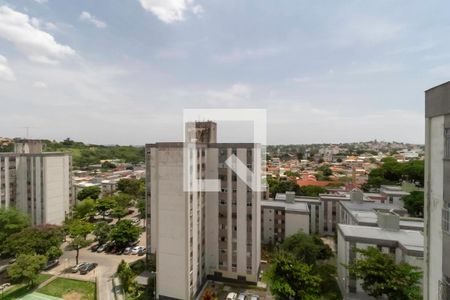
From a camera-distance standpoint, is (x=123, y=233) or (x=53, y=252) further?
(x=123, y=233)

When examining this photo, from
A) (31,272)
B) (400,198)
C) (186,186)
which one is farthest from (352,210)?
(31,272)

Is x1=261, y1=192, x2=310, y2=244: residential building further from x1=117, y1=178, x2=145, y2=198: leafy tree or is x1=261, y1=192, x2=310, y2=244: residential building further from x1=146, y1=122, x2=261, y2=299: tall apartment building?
x1=117, y1=178, x2=145, y2=198: leafy tree

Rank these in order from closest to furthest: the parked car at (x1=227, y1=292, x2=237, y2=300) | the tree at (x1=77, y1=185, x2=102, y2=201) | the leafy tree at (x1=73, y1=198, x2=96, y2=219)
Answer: the parked car at (x1=227, y1=292, x2=237, y2=300) → the leafy tree at (x1=73, y1=198, x2=96, y2=219) → the tree at (x1=77, y1=185, x2=102, y2=201)

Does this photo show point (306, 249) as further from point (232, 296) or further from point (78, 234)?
point (78, 234)

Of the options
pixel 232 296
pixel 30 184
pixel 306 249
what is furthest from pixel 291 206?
pixel 30 184

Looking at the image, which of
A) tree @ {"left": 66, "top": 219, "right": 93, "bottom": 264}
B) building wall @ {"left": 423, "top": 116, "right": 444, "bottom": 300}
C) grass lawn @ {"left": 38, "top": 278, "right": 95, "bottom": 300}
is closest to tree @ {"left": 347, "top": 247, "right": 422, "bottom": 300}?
building wall @ {"left": 423, "top": 116, "right": 444, "bottom": 300}

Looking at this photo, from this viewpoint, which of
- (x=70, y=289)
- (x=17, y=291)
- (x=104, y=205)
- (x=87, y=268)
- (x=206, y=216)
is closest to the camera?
(x=17, y=291)

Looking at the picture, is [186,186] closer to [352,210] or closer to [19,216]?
[352,210]
